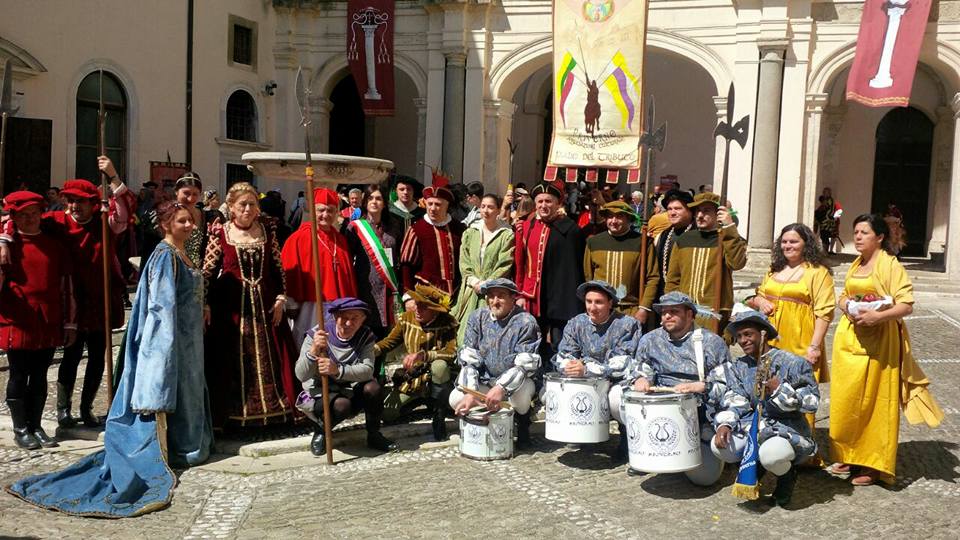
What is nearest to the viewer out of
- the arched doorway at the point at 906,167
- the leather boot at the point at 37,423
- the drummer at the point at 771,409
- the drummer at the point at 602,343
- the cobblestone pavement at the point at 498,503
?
the cobblestone pavement at the point at 498,503

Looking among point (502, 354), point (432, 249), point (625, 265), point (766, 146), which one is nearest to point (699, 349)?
point (502, 354)

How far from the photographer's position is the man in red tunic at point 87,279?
646 cm

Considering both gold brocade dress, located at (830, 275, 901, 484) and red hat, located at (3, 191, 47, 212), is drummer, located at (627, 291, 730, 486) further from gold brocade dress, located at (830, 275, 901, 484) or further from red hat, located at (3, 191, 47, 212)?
red hat, located at (3, 191, 47, 212)

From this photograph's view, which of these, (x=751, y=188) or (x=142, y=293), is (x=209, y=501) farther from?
(x=751, y=188)

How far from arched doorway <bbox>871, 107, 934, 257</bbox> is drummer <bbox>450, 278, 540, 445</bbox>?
55.1 feet

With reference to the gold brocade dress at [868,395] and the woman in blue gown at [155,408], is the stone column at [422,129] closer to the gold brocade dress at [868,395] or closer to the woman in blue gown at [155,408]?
the woman in blue gown at [155,408]

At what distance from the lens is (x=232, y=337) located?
6309 mm

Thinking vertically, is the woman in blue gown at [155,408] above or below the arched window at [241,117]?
below

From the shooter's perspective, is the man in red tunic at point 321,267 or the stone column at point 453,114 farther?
the stone column at point 453,114

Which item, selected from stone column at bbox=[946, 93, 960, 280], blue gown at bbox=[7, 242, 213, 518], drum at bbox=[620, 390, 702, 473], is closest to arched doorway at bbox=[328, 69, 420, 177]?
stone column at bbox=[946, 93, 960, 280]

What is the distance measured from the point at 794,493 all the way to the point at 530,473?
5.03 feet

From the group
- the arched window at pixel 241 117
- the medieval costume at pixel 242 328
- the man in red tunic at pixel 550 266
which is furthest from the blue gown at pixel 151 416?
the arched window at pixel 241 117

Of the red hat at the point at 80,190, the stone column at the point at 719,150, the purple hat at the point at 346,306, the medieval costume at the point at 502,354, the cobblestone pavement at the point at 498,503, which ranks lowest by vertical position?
the cobblestone pavement at the point at 498,503

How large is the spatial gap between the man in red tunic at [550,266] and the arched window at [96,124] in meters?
11.3
